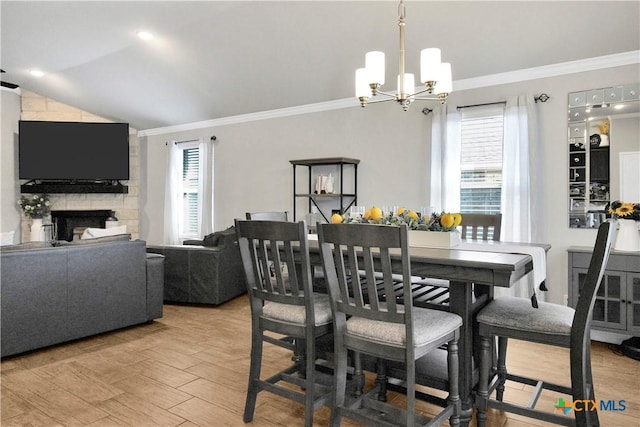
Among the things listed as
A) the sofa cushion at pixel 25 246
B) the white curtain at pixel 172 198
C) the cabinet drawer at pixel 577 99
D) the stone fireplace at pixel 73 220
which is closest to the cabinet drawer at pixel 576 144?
the cabinet drawer at pixel 577 99

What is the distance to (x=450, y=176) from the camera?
4316 millimetres

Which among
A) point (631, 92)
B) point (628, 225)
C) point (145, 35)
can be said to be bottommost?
point (628, 225)

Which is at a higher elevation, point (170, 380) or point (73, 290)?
point (73, 290)

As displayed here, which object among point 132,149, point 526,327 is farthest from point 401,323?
point 132,149

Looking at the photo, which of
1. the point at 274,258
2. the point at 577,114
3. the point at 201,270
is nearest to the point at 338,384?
the point at 274,258

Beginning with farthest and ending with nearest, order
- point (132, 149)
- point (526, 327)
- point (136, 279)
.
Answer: point (132, 149) < point (136, 279) < point (526, 327)

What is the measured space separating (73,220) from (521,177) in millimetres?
6954

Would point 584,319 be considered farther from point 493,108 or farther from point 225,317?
point 225,317

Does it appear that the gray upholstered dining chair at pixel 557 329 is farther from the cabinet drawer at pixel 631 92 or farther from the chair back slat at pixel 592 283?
the cabinet drawer at pixel 631 92

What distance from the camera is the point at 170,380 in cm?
280

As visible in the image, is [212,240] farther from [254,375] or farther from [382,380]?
[382,380]

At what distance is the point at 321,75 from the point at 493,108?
1.84 m

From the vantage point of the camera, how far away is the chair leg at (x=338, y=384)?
6.36 ft

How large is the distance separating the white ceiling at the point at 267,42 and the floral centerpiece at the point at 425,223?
1924 millimetres
